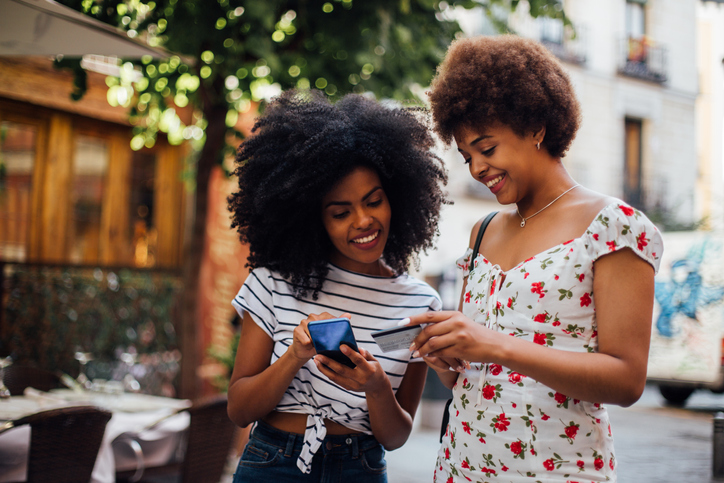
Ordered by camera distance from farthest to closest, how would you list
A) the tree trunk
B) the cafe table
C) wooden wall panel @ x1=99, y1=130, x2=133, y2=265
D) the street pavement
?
1. wooden wall panel @ x1=99, y1=130, x2=133, y2=265
2. the street pavement
3. the tree trunk
4. the cafe table

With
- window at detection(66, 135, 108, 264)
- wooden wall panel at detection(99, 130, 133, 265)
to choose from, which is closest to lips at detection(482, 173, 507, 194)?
window at detection(66, 135, 108, 264)

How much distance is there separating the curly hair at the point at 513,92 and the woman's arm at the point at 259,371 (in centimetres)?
76

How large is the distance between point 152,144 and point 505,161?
6.19 meters

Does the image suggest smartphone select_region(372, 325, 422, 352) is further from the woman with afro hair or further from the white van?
the white van

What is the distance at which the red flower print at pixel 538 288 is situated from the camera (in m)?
1.58

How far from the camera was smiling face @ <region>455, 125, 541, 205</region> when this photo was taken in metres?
1.71

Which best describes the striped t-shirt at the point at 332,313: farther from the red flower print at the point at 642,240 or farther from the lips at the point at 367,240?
the red flower print at the point at 642,240

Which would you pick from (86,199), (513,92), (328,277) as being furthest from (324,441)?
(86,199)

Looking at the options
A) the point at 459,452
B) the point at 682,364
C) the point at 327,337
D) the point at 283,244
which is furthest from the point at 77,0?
the point at 682,364

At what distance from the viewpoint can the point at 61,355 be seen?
6.72 m

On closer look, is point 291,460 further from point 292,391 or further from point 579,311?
point 579,311

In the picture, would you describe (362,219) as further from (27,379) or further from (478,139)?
(27,379)

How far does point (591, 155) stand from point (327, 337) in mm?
16825

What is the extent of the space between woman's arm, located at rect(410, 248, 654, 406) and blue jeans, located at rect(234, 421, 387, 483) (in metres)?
0.65
